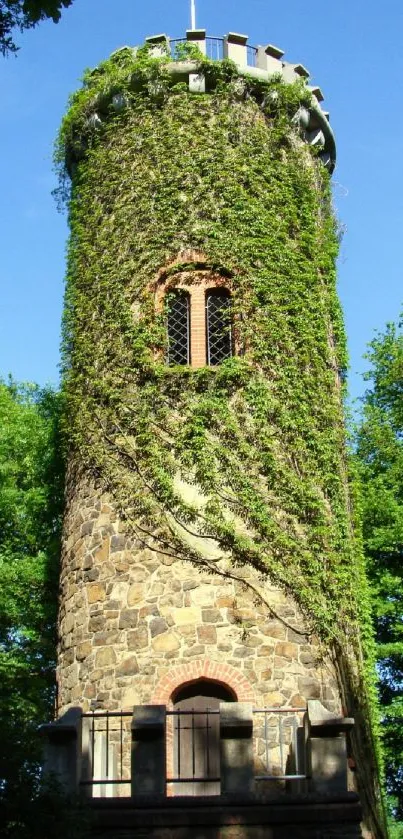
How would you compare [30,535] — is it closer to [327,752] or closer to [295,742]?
[295,742]

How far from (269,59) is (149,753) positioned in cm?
1068

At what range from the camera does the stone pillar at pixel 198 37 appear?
1625cm

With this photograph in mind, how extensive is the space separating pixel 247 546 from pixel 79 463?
2.76 meters

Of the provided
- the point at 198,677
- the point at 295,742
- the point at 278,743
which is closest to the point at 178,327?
the point at 198,677

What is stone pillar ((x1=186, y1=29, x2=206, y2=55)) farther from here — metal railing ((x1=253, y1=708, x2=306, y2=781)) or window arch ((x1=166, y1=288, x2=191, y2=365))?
metal railing ((x1=253, y1=708, x2=306, y2=781))

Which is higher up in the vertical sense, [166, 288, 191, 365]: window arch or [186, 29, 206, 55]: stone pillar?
[186, 29, 206, 55]: stone pillar

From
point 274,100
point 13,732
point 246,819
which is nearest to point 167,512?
point 246,819

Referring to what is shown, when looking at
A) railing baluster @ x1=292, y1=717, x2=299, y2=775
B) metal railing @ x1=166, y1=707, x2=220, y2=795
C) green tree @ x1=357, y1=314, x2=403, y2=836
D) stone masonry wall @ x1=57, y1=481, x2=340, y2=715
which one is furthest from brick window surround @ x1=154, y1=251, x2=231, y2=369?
green tree @ x1=357, y1=314, x2=403, y2=836

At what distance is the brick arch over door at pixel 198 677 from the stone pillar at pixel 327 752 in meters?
1.99

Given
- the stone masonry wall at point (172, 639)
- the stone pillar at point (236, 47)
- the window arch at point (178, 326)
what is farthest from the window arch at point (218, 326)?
the stone pillar at point (236, 47)

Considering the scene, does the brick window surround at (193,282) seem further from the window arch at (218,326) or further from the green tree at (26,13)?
the green tree at (26,13)

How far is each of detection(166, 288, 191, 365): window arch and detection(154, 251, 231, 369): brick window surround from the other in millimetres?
89

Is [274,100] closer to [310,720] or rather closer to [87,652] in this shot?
[87,652]

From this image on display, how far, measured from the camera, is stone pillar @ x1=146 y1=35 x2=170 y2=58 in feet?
53.3
